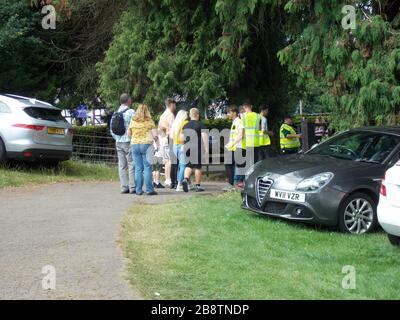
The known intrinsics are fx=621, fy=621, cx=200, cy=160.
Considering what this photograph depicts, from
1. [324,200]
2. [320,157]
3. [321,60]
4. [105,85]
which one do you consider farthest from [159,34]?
[324,200]

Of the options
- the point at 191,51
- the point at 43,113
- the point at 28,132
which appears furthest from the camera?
the point at 191,51

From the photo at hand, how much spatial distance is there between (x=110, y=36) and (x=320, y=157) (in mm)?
11560

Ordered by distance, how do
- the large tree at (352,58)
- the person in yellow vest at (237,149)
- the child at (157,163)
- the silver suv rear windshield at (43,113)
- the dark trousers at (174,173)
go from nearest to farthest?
the large tree at (352,58) < the person in yellow vest at (237,149) < the child at (157,163) < the dark trousers at (174,173) < the silver suv rear windshield at (43,113)

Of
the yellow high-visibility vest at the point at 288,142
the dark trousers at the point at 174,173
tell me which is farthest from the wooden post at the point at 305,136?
the dark trousers at the point at 174,173

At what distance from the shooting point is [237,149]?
13.2m

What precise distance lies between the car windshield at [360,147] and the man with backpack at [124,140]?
3901mm

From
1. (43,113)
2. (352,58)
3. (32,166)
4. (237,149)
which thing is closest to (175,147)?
(237,149)

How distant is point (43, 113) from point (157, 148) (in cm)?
325

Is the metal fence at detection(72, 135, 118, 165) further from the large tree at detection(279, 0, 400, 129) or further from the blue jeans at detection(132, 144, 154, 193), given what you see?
the large tree at detection(279, 0, 400, 129)

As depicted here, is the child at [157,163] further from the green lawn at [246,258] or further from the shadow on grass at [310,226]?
the shadow on grass at [310,226]

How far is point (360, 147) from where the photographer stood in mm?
9273

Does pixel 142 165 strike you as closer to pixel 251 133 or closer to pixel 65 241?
pixel 251 133

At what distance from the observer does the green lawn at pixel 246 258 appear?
572cm
